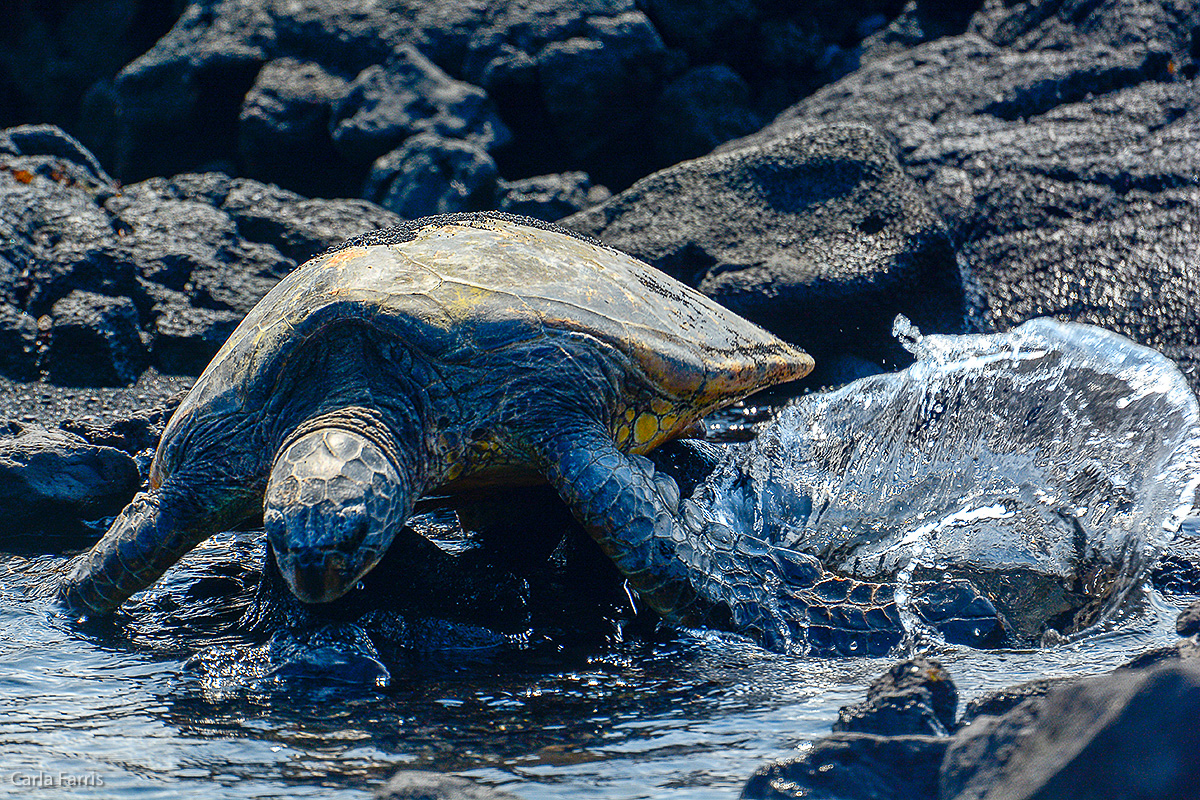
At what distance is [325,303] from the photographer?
3.61m

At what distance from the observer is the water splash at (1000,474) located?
3.81m

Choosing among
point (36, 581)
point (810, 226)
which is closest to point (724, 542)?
point (36, 581)

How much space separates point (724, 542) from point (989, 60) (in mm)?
8480

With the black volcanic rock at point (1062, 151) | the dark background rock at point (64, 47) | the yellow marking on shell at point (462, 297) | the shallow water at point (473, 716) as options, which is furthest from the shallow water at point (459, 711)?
the dark background rock at point (64, 47)

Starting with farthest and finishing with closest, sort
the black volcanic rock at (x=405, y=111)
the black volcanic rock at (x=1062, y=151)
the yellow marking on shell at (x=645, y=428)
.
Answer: the black volcanic rock at (x=405, y=111)
the black volcanic rock at (x=1062, y=151)
the yellow marking on shell at (x=645, y=428)

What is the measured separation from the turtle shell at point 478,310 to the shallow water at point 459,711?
106 cm

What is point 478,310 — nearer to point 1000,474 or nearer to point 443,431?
point 443,431

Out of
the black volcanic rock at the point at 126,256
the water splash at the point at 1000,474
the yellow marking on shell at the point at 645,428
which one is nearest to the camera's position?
the water splash at the point at 1000,474

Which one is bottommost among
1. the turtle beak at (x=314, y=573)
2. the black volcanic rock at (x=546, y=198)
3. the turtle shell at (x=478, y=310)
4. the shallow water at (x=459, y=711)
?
the shallow water at (x=459, y=711)

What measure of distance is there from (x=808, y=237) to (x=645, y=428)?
3.63 meters

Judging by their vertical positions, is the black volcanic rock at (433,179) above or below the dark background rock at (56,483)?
above

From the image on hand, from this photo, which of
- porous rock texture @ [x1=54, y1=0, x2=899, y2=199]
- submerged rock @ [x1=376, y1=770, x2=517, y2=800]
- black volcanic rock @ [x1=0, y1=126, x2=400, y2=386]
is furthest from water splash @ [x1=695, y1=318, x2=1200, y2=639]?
porous rock texture @ [x1=54, y1=0, x2=899, y2=199]

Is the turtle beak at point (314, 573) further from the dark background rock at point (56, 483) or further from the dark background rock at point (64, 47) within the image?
the dark background rock at point (64, 47)

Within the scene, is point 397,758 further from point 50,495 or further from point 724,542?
point 50,495
